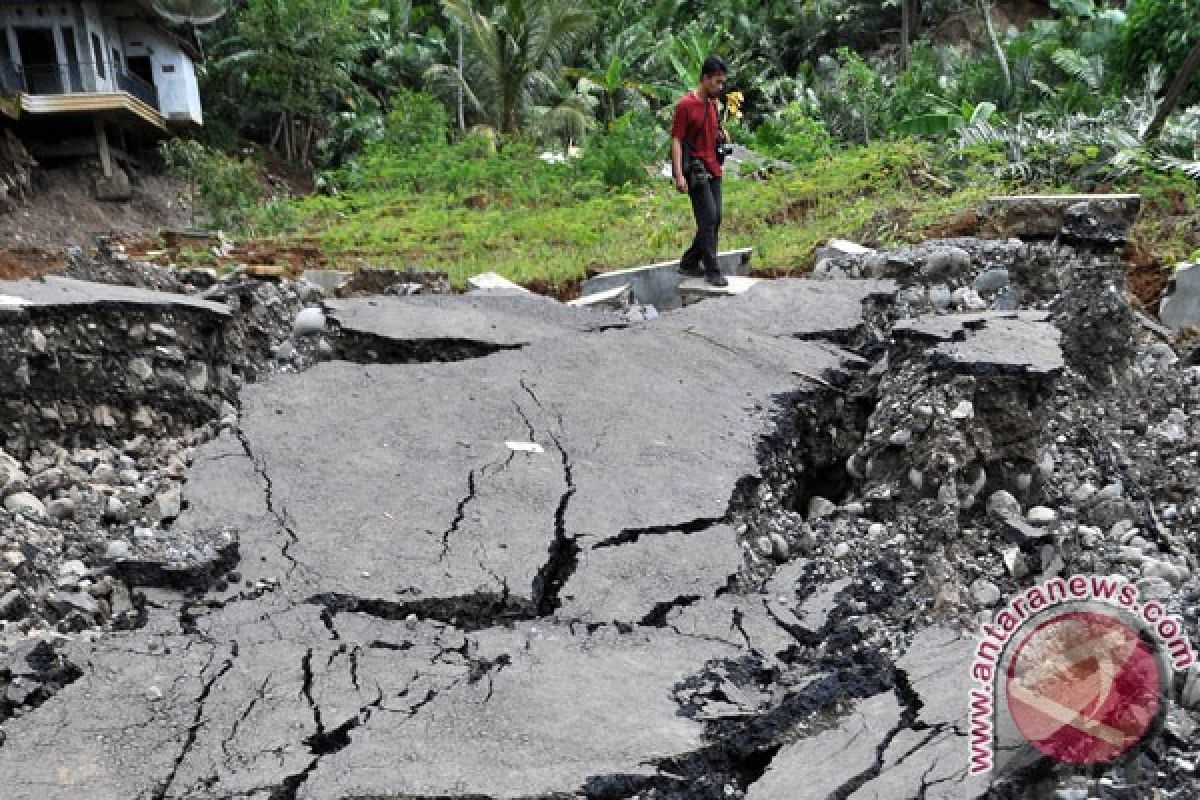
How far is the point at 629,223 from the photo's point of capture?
33.2ft

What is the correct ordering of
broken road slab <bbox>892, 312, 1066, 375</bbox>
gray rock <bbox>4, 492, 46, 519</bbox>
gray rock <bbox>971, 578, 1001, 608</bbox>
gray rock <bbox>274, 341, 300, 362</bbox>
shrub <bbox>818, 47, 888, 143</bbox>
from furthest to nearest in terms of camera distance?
shrub <bbox>818, 47, 888, 143</bbox> → gray rock <bbox>274, 341, 300, 362</bbox> → broken road slab <bbox>892, 312, 1066, 375</bbox> → gray rock <bbox>4, 492, 46, 519</bbox> → gray rock <bbox>971, 578, 1001, 608</bbox>

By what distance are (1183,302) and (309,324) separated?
5.05 metres

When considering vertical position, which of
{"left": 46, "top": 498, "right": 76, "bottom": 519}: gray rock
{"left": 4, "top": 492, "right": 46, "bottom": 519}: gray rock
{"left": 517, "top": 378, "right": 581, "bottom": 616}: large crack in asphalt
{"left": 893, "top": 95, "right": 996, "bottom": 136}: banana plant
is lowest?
{"left": 517, "top": 378, "right": 581, "bottom": 616}: large crack in asphalt

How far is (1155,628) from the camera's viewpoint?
7.91 feet

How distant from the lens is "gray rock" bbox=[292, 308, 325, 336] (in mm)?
5215

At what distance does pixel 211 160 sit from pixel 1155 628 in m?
14.4

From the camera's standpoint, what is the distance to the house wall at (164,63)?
20828 mm

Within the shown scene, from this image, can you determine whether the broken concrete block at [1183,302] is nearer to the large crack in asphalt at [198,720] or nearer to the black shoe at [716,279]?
the black shoe at [716,279]

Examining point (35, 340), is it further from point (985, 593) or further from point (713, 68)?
point (713, 68)

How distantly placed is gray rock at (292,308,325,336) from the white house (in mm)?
15547

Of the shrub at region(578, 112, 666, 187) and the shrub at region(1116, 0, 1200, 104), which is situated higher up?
the shrub at region(1116, 0, 1200, 104)

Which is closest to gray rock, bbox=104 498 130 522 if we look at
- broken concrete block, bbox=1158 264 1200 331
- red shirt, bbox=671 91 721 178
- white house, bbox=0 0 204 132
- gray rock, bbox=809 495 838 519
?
gray rock, bbox=809 495 838 519

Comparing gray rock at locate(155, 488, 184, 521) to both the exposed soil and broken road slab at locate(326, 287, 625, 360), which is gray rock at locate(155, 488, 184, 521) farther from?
the exposed soil

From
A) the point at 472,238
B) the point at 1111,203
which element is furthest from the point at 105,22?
the point at 1111,203
